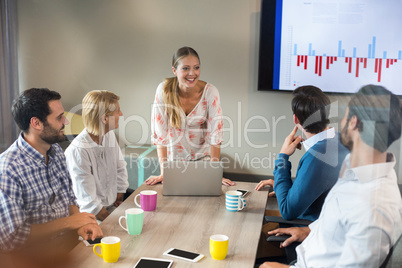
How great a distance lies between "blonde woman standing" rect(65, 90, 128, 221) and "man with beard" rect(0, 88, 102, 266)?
274mm

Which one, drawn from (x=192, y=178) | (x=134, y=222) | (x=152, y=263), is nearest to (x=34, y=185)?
(x=134, y=222)

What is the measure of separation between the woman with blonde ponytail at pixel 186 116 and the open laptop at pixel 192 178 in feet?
0.53

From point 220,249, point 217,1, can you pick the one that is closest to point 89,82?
point 220,249

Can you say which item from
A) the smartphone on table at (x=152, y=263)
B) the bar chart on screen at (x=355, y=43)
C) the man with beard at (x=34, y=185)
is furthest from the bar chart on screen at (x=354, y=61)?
the man with beard at (x=34, y=185)

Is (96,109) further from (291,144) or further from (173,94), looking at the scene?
(291,144)

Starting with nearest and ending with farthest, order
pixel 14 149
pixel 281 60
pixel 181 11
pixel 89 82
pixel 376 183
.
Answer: pixel 376 183 → pixel 14 149 → pixel 89 82 → pixel 281 60 → pixel 181 11

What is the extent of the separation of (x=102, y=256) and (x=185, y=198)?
1.65 ft

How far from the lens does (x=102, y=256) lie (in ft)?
3.06

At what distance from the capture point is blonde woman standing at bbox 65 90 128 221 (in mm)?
1438

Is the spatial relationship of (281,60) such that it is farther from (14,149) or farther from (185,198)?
(14,149)

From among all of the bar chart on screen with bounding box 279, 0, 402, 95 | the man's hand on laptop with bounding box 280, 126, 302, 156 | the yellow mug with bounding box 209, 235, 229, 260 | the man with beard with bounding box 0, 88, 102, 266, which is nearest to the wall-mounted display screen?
the bar chart on screen with bounding box 279, 0, 402, 95

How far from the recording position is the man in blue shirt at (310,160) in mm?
707

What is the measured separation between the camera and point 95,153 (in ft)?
4.90

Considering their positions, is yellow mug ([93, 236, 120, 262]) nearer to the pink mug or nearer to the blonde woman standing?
the pink mug
